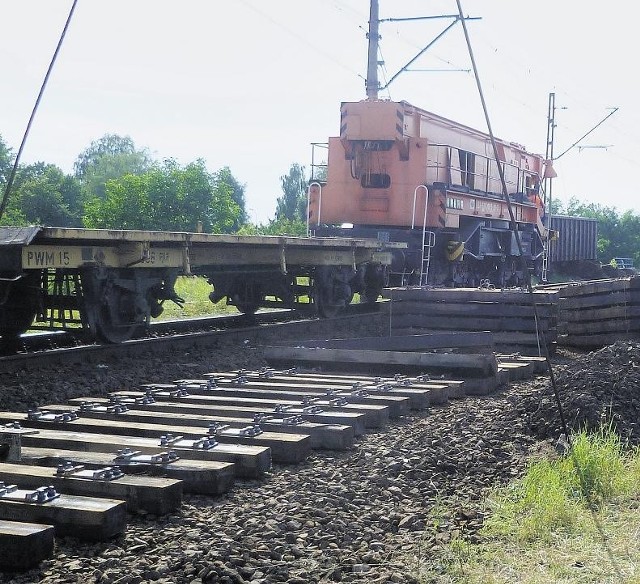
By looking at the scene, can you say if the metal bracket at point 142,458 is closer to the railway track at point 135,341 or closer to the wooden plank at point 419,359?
the wooden plank at point 419,359

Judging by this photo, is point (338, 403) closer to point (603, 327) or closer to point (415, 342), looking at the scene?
point (415, 342)

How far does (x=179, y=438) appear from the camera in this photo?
16.5ft

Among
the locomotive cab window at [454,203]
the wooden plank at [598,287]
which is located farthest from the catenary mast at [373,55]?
the wooden plank at [598,287]

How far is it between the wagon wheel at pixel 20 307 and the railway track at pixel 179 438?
2.97 metres

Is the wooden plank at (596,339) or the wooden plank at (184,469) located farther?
the wooden plank at (596,339)

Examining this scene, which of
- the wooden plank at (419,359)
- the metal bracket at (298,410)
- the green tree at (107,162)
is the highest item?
the green tree at (107,162)

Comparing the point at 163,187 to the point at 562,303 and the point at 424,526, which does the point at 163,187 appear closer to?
the point at 562,303

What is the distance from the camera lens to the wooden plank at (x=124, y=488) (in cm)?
417

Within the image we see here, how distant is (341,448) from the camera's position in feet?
18.0

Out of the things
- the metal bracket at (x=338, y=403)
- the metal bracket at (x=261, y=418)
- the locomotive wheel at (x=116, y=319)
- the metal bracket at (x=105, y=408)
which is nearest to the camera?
the metal bracket at (x=261, y=418)

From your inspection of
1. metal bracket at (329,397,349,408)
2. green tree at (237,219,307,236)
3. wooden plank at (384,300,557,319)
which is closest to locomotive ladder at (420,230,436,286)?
wooden plank at (384,300,557,319)

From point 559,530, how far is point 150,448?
218 centimetres

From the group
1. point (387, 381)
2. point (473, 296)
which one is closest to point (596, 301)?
point (473, 296)

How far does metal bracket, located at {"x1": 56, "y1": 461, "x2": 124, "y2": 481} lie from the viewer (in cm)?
427
